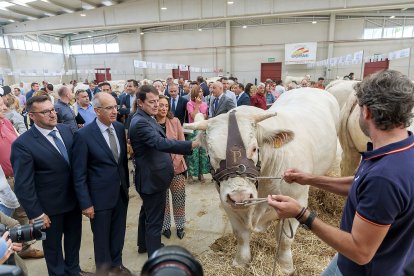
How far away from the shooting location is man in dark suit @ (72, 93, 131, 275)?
2539mm

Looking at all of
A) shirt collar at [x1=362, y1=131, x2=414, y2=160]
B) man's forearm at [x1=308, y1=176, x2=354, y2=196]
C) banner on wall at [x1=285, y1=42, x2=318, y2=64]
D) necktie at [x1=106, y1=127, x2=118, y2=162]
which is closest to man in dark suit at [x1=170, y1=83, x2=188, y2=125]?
necktie at [x1=106, y1=127, x2=118, y2=162]

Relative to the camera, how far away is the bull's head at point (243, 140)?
6.86 ft

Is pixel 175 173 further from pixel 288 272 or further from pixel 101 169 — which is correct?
pixel 288 272

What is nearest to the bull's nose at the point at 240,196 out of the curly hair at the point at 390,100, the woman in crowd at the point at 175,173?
the curly hair at the point at 390,100

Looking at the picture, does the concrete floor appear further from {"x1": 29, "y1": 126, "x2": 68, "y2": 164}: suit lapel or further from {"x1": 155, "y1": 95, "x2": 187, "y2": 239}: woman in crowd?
{"x1": 29, "y1": 126, "x2": 68, "y2": 164}: suit lapel

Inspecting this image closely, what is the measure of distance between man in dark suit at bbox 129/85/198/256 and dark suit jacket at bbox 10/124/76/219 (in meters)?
0.64

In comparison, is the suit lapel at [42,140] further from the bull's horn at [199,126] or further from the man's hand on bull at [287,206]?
the man's hand on bull at [287,206]

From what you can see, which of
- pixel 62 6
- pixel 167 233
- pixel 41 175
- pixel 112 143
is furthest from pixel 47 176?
pixel 62 6

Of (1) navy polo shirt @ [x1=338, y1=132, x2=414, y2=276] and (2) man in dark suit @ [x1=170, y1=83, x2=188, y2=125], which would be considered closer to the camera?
(1) navy polo shirt @ [x1=338, y1=132, x2=414, y2=276]

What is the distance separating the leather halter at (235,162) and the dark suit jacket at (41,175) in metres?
1.42

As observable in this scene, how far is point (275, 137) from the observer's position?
2.43 m

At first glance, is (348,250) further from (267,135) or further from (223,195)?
(267,135)

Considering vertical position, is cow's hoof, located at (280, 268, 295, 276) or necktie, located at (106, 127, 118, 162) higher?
necktie, located at (106, 127, 118, 162)

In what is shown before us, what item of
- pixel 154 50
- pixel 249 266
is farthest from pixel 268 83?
pixel 154 50
